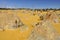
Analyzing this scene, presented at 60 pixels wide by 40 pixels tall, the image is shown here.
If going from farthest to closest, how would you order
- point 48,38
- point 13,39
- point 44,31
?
1. point 13,39
2. point 44,31
3. point 48,38

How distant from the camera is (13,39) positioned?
12.6 meters

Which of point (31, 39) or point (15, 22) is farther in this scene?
point (15, 22)

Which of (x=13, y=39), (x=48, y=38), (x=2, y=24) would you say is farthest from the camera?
(x=2, y=24)

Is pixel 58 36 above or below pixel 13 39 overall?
above

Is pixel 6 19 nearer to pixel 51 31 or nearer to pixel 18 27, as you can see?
pixel 18 27

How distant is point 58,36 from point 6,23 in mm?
8840

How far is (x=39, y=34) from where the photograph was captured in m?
→ 9.80

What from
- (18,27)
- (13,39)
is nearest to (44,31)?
(13,39)

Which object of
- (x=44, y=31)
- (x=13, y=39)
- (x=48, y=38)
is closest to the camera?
(x=48, y=38)

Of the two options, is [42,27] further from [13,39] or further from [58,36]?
[13,39]

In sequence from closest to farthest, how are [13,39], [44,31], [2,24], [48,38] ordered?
[48,38], [44,31], [13,39], [2,24]

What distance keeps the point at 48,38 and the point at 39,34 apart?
2.20 ft

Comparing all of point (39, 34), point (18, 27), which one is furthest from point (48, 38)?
point (18, 27)

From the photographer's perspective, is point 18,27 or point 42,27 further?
point 18,27
